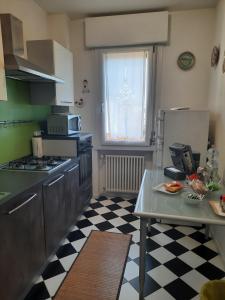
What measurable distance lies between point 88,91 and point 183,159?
1.96 meters

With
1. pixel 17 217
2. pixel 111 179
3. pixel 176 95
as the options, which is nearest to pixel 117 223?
pixel 111 179

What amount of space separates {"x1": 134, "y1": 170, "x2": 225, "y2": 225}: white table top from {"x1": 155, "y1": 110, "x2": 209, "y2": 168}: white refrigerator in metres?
1.03

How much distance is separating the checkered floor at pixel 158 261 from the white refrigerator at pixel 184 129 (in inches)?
34.9

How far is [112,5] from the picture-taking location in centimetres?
273

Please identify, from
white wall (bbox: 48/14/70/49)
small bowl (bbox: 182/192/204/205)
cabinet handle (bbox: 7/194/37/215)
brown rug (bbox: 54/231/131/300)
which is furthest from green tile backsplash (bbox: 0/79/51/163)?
small bowl (bbox: 182/192/204/205)

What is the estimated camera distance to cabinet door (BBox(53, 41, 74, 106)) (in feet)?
8.29

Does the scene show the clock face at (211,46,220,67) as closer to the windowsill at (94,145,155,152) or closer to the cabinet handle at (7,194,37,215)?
the windowsill at (94,145,155,152)

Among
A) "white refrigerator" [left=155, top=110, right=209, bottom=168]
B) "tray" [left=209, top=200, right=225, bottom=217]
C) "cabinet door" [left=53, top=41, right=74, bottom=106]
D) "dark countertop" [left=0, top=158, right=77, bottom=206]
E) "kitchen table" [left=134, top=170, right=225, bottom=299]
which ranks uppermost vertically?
"cabinet door" [left=53, top=41, right=74, bottom=106]

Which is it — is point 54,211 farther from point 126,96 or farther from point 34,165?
point 126,96

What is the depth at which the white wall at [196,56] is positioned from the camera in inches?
114

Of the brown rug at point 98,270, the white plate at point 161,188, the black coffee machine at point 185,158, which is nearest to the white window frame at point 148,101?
the black coffee machine at point 185,158

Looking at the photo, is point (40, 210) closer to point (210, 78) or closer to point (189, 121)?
point (189, 121)

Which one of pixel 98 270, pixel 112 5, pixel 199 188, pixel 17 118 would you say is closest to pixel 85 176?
pixel 17 118

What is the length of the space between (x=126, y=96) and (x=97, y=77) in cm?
53
